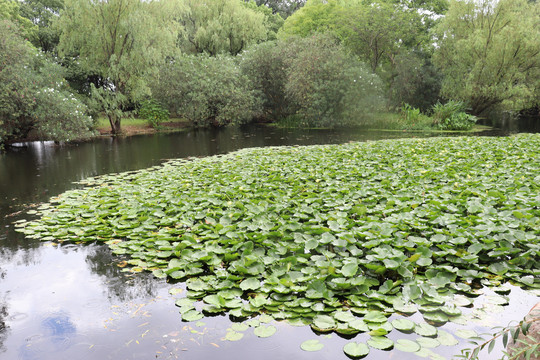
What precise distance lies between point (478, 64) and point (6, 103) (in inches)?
901

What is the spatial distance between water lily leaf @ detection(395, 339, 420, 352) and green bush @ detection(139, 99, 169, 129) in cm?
2198

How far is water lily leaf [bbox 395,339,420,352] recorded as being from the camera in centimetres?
278

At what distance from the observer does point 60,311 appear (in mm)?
3576

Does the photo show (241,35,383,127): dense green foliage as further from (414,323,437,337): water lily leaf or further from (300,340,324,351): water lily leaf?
(300,340,324,351): water lily leaf

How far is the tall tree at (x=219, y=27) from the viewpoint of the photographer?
28344 millimetres

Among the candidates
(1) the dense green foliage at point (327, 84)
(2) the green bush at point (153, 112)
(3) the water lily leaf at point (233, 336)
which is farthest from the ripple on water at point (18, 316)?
(2) the green bush at point (153, 112)

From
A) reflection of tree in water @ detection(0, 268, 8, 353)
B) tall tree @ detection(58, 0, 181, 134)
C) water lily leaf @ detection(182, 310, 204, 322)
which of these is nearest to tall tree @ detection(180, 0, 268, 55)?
tall tree @ detection(58, 0, 181, 134)

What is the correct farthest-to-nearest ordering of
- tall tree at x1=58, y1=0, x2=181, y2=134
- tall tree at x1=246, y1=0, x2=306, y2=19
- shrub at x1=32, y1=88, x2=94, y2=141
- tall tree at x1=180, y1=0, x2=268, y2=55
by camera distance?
tall tree at x1=246, y1=0, x2=306, y2=19
tall tree at x1=180, y1=0, x2=268, y2=55
tall tree at x1=58, y1=0, x2=181, y2=134
shrub at x1=32, y1=88, x2=94, y2=141

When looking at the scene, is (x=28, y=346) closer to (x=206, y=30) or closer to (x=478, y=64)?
(x=478, y=64)

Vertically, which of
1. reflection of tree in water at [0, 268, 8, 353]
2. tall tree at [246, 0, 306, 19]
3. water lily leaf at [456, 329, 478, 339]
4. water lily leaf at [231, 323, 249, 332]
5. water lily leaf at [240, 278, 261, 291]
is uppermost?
tall tree at [246, 0, 306, 19]

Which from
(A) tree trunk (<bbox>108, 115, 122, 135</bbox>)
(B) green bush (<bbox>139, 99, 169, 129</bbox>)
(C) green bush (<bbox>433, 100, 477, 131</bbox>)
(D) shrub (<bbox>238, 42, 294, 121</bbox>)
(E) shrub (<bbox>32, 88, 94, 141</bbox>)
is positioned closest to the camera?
(E) shrub (<bbox>32, 88, 94, 141</bbox>)

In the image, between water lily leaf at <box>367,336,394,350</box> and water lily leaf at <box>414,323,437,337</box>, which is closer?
water lily leaf at <box>367,336,394,350</box>

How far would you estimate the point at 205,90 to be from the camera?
21766mm

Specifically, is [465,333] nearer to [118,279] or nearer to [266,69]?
[118,279]
